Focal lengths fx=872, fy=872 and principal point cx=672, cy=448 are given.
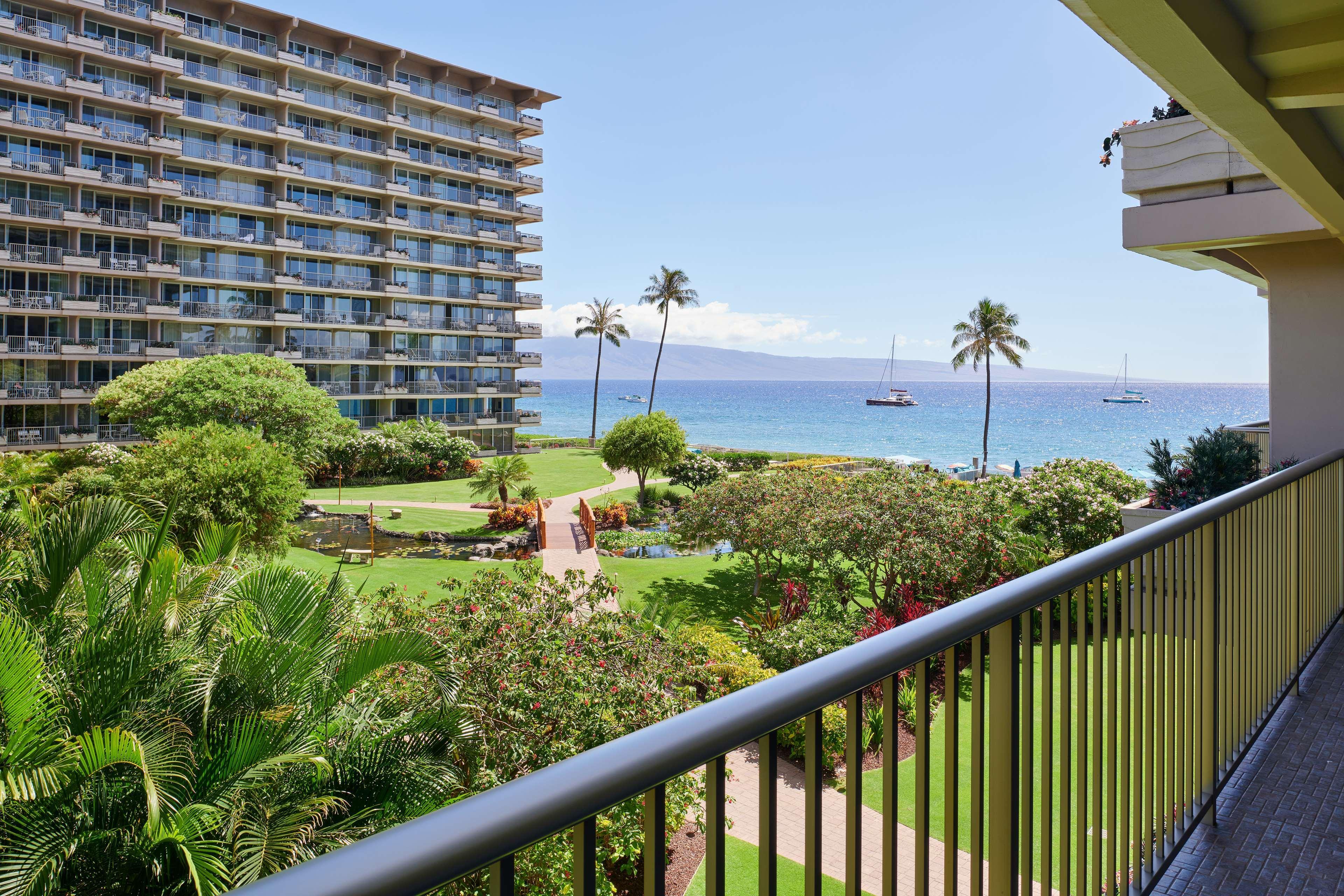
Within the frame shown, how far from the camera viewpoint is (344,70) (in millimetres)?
44844

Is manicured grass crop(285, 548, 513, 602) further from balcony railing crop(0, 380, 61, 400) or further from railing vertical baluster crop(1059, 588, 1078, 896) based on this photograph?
balcony railing crop(0, 380, 61, 400)

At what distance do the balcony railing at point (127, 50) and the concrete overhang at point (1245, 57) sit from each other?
4574 centimetres

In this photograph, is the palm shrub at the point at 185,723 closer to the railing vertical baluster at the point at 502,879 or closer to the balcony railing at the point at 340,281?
the railing vertical baluster at the point at 502,879

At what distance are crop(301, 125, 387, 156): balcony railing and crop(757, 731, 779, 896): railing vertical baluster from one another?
158ft

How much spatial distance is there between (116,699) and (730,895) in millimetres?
4939

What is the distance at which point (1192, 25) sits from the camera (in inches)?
96.0

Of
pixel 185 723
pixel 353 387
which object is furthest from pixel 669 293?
pixel 185 723

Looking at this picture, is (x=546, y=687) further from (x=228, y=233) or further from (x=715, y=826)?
(x=228, y=233)

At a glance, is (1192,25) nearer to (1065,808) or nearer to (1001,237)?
(1065,808)

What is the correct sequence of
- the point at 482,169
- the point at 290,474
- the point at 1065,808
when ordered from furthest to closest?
the point at 482,169 → the point at 290,474 → the point at 1065,808

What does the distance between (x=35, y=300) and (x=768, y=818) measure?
43868mm

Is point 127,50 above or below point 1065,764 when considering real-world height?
above

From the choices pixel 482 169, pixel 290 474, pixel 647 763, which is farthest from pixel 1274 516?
pixel 482 169

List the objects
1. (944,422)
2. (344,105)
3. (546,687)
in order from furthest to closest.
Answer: (944,422), (344,105), (546,687)
